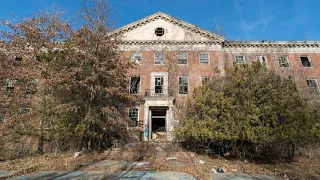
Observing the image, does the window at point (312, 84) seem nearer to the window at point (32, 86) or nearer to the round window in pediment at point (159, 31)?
the round window in pediment at point (159, 31)

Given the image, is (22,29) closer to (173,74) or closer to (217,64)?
(173,74)

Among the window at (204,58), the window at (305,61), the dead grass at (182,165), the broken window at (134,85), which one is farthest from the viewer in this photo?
the window at (305,61)

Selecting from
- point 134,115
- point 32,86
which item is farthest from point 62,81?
point 134,115

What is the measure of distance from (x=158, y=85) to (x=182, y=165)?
9599 mm

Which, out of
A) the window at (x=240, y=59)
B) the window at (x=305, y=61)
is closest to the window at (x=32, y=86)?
the window at (x=240, y=59)

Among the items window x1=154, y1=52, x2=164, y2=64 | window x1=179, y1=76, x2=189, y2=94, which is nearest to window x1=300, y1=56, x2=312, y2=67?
window x1=179, y1=76, x2=189, y2=94

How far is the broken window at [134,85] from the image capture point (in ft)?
58.1

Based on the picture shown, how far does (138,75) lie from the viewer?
711 inches

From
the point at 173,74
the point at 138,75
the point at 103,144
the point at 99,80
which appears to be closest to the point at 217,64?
the point at 173,74

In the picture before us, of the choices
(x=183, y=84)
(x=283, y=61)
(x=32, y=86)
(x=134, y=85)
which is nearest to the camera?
(x=32, y=86)

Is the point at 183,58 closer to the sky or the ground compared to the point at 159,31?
closer to the ground

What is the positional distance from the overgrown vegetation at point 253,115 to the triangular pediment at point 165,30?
30.2ft

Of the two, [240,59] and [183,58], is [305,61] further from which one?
[183,58]

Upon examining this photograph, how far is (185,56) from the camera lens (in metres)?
18.8
